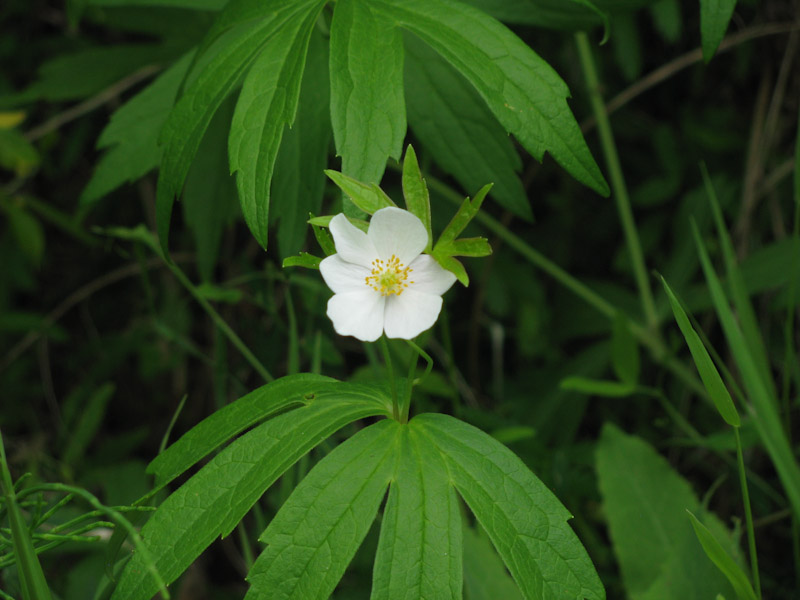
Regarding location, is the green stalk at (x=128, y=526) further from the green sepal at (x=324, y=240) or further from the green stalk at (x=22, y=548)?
the green sepal at (x=324, y=240)

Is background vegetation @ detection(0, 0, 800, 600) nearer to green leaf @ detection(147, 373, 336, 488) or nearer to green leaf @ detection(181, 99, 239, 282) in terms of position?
green leaf @ detection(181, 99, 239, 282)

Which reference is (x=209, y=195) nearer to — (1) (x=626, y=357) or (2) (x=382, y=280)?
(2) (x=382, y=280)

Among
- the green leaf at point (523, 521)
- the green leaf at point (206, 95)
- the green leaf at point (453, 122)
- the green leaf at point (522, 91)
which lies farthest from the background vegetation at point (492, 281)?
the green leaf at point (523, 521)

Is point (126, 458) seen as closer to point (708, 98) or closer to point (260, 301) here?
point (260, 301)

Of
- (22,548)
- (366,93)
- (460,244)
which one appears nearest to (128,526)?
(22,548)

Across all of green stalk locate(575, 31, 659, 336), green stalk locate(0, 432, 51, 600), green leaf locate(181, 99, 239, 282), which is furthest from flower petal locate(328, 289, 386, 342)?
green stalk locate(575, 31, 659, 336)
